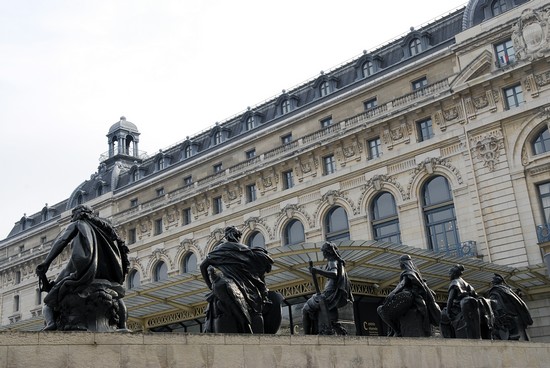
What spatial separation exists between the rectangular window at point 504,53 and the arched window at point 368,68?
9048 millimetres

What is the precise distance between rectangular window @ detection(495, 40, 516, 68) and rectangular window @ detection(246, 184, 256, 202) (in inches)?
678

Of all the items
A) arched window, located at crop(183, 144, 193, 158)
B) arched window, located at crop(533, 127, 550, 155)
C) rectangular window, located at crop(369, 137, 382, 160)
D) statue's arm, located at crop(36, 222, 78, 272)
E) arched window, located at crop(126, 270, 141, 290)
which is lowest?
statue's arm, located at crop(36, 222, 78, 272)

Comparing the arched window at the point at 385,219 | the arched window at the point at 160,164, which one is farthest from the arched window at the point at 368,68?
→ the arched window at the point at 160,164

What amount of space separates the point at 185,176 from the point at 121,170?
40.2 feet

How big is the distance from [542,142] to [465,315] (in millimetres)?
19275

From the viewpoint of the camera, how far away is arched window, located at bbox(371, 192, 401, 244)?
1372 inches

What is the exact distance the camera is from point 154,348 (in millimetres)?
8031

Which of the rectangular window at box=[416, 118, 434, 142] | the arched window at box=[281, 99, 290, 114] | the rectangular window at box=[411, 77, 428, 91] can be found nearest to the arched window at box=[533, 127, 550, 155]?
the rectangular window at box=[416, 118, 434, 142]

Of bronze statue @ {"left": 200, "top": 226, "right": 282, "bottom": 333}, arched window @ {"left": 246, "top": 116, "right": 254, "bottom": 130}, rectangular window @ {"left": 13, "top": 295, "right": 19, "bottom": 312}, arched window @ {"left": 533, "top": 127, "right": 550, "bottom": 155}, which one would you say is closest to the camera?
bronze statue @ {"left": 200, "top": 226, "right": 282, "bottom": 333}

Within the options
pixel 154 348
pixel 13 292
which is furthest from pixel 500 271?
pixel 13 292

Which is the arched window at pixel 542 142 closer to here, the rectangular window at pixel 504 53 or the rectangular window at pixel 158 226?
the rectangular window at pixel 504 53

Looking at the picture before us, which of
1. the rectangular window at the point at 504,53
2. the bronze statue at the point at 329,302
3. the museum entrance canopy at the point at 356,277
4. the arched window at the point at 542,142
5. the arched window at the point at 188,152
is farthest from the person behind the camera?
the arched window at the point at 188,152

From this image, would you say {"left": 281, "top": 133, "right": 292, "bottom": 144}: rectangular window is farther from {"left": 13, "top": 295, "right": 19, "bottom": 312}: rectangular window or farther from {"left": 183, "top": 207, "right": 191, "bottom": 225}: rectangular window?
{"left": 13, "top": 295, "right": 19, "bottom": 312}: rectangular window

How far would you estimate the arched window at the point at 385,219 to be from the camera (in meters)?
34.8
